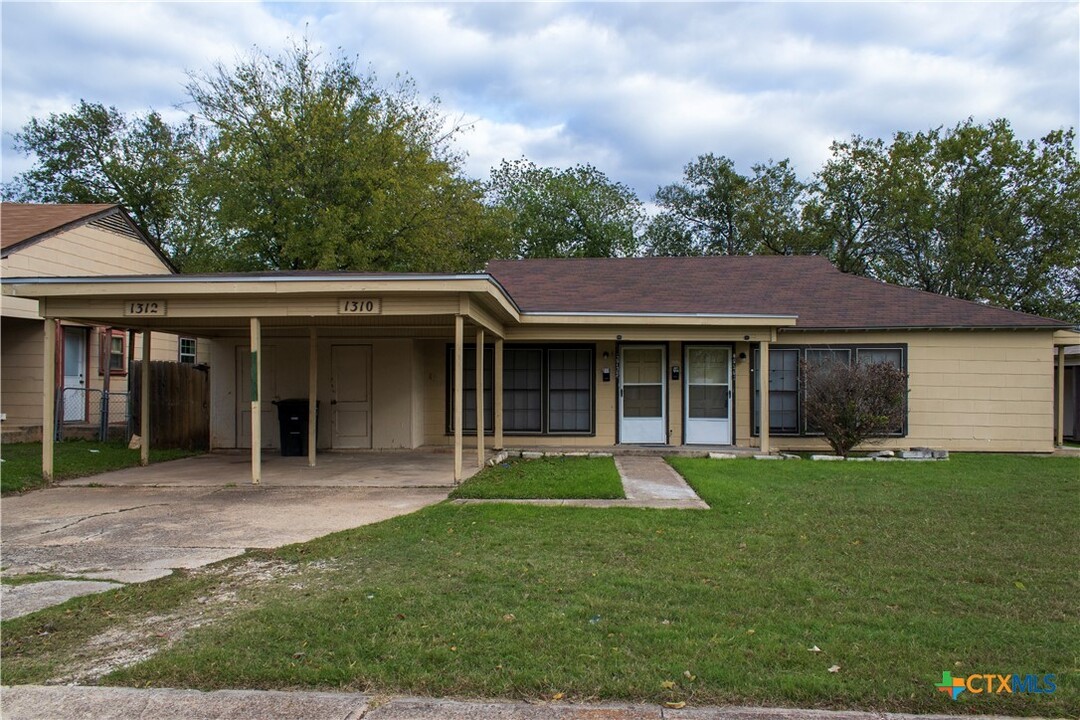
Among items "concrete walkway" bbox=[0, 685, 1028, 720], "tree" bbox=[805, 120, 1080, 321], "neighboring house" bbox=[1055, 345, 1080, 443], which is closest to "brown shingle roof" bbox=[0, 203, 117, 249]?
"concrete walkway" bbox=[0, 685, 1028, 720]

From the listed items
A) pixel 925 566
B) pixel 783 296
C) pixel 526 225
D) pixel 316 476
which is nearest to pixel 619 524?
pixel 925 566

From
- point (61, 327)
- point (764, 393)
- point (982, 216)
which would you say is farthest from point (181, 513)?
point (982, 216)

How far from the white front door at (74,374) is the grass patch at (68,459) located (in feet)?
5.57

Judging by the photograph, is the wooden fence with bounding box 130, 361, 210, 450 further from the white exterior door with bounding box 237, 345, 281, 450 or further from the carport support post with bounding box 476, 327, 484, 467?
the carport support post with bounding box 476, 327, 484, 467

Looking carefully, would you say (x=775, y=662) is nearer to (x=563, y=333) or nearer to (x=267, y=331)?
(x=563, y=333)

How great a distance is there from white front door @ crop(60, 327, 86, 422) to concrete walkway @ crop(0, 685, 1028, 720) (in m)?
14.6

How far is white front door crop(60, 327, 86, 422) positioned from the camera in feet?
52.0

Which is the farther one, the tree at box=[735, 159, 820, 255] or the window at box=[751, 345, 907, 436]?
the tree at box=[735, 159, 820, 255]

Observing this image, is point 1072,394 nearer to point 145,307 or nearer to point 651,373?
point 651,373

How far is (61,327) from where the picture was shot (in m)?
15.6

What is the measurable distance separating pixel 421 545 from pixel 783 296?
1129 cm

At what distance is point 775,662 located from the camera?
143 inches

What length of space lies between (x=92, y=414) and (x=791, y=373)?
15.3 metres

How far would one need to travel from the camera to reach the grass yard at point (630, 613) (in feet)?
11.4
